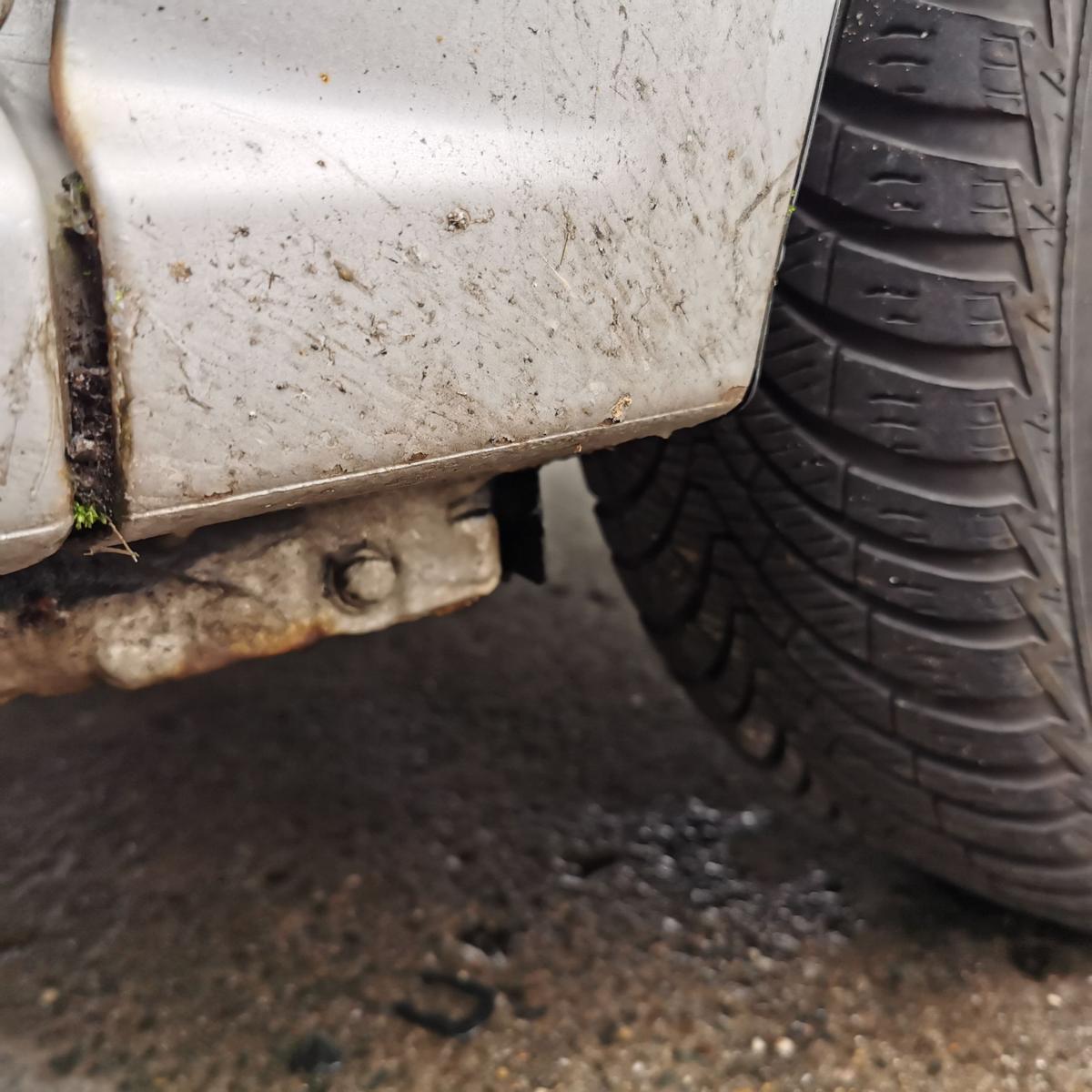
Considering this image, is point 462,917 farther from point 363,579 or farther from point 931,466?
point 931,466

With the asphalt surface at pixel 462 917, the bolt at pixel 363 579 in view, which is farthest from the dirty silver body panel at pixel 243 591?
the asphalt surface at pixel 462 917

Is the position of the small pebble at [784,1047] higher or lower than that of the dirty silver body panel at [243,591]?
lower

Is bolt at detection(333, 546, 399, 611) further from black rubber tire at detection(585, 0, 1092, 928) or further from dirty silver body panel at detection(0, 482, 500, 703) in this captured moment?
black rubber tire at detection(585, 0, 1092, 928)

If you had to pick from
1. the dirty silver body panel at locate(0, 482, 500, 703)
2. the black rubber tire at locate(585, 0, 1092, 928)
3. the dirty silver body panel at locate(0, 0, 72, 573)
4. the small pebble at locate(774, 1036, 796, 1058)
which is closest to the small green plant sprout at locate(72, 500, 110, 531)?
the dirty silver body panel at locate(0, 0, 72, 573)

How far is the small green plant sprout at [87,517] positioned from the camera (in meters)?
0.54

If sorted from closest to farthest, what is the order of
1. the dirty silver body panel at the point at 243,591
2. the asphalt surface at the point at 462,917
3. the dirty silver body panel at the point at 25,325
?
the dirty silver body panel at the point at 25,325
the dirty silver body panel at the point at 243,591
the asphalt surface at the point at 462,917

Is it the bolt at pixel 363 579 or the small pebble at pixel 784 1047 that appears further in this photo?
the small pebble at pixel 784 1047

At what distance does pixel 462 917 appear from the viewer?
1070mm

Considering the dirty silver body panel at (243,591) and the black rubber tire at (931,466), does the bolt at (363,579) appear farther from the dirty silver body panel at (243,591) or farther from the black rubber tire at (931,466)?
the black rubber tire at (931,466)

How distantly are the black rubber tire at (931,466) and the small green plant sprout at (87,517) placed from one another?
0.53 metres

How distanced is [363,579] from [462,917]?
0.48 meters

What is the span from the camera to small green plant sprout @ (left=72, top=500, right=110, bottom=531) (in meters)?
0.54

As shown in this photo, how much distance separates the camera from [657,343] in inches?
27.3

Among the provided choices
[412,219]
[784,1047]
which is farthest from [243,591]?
[784,1047]
